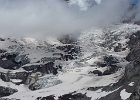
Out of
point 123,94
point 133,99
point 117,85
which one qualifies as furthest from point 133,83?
point 133,99

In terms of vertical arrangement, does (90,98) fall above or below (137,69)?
below

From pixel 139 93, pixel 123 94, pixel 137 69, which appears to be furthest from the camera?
pixel 137 69

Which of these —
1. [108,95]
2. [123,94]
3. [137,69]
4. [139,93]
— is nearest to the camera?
[139,93]

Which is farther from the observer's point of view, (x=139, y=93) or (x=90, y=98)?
(x=90, y=98)

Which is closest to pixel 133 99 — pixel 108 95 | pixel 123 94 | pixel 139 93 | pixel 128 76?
pixel 139 93

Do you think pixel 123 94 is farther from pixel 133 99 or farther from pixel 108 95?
pixel 133 99

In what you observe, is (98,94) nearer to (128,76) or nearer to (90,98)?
(90,98)

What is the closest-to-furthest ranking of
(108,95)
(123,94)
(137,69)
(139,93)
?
(139,93)
(123,94)
(108,95)
(137,69)

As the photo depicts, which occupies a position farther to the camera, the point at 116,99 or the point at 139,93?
the point at 116,99
